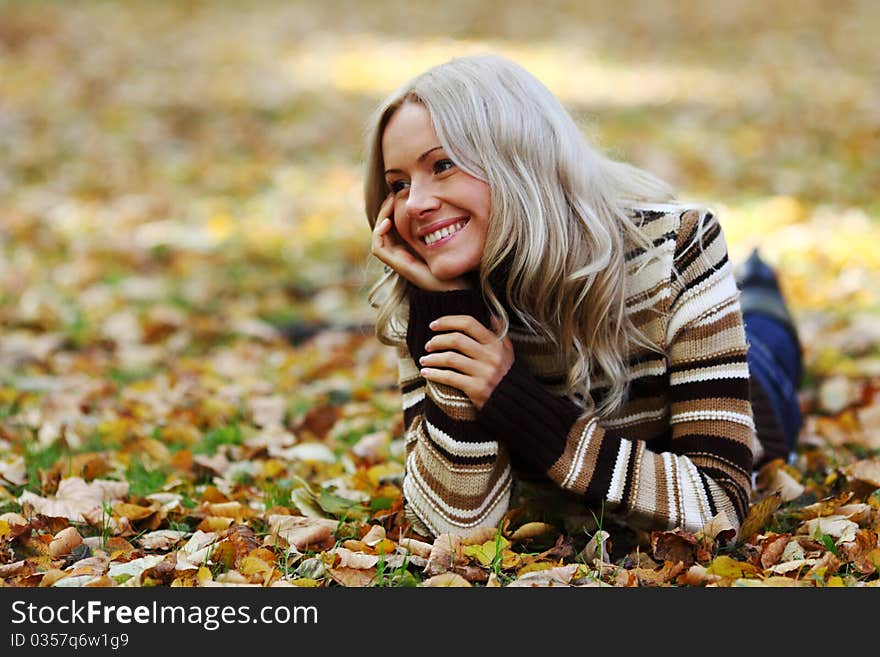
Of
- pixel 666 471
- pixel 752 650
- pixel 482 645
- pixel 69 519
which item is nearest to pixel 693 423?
pixel 666 471

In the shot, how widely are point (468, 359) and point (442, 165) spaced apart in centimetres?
42

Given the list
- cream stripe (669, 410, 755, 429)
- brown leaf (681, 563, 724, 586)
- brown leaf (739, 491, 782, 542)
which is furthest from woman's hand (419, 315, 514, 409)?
brown leaf (739, 491, 782, 542)

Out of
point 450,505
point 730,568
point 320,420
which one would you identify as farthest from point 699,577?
point 320,420

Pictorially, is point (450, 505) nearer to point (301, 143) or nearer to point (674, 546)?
point (674, 546)

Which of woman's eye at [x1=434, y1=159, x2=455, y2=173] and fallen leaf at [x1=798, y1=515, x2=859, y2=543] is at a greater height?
woman's eye at [x1=434, y1=159, x2=455, y2=173]

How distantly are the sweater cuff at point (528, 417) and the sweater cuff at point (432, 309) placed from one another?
0.48 feet

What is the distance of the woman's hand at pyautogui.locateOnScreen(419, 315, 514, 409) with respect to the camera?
7.18ft

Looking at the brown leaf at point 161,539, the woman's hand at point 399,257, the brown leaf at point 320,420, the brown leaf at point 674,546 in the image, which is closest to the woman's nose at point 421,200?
the woman's hand at point 399,257

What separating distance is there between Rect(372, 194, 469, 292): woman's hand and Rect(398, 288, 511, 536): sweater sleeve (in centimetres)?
2

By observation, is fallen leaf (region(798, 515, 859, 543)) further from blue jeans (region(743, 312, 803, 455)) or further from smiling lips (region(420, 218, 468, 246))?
smiling lips (region(420, 218, 468, 246))

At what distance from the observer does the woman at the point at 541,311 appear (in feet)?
7.20

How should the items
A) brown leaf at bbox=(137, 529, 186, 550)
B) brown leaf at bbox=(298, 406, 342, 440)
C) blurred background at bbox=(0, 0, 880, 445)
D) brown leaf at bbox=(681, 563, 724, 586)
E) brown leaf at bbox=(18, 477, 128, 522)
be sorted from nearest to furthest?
brown leaf at bbox=(681, 563, 724, 586), brown leaf at bbox=(137, 529, 186, 550), brown leaf at bbox=(18, 477, 128, 522), brown leaf at bbox=(298, 406, 342, 440), blurred background at bbox=(0, 0, 880, 445)

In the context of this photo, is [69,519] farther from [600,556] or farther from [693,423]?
[693,423]

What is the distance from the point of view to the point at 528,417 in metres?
2.21
